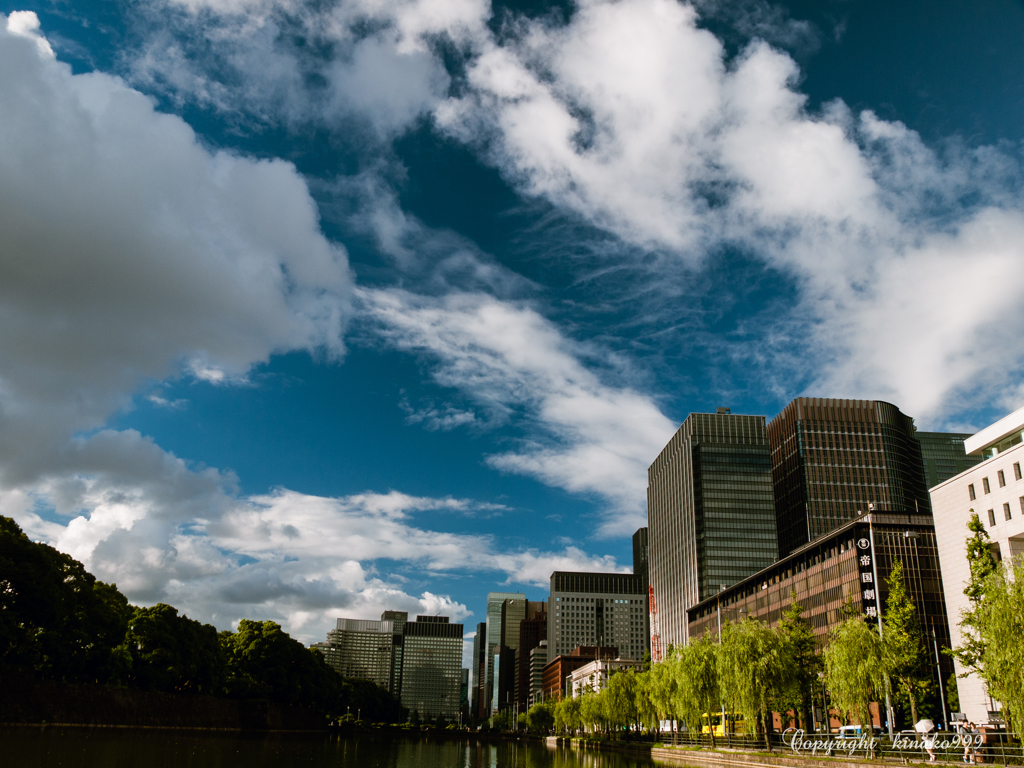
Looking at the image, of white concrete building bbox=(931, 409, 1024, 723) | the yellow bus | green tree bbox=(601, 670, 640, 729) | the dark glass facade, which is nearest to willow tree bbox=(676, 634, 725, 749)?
the yellow bus

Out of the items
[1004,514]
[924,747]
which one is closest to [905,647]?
[924,747]

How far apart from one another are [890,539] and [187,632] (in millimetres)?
76204

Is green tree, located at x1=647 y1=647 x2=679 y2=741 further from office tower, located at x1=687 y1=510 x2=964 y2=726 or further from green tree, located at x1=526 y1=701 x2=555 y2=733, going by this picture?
green tree, located at x1=526 y1=701 x2=555 y2=733

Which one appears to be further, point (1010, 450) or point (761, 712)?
point (1010, 450)

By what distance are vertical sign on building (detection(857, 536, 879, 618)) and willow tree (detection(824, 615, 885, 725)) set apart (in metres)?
41.5

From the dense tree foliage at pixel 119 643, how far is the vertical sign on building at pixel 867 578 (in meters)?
71.0

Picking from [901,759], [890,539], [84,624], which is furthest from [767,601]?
[84,624]

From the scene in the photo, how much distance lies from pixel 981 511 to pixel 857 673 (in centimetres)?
3116

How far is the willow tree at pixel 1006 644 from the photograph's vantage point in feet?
88.3

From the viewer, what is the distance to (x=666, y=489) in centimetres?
16938

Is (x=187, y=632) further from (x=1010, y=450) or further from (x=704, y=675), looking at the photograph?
(x=1010, y=450)

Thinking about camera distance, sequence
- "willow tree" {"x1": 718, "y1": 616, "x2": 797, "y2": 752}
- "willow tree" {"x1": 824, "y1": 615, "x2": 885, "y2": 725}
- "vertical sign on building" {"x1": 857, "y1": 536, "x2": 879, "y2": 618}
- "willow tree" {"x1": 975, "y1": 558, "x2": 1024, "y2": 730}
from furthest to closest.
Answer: "vertical sign on building" {"x1": 857, "y1": 536, "x2": 879, "y2": 618}, "willow tree" {"x1": 718, "y1": 616, "x2": 797, "y2": 752}, "willow tree" {"x1": 824, "y1": 615, "x2": 885, "y2": 725}, "willow tree" {"x1": 975, "y1": 558, "x2": 1024, "y2": 730}

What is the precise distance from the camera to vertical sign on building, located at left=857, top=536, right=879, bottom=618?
3068 inches

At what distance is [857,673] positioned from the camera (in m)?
39.4
